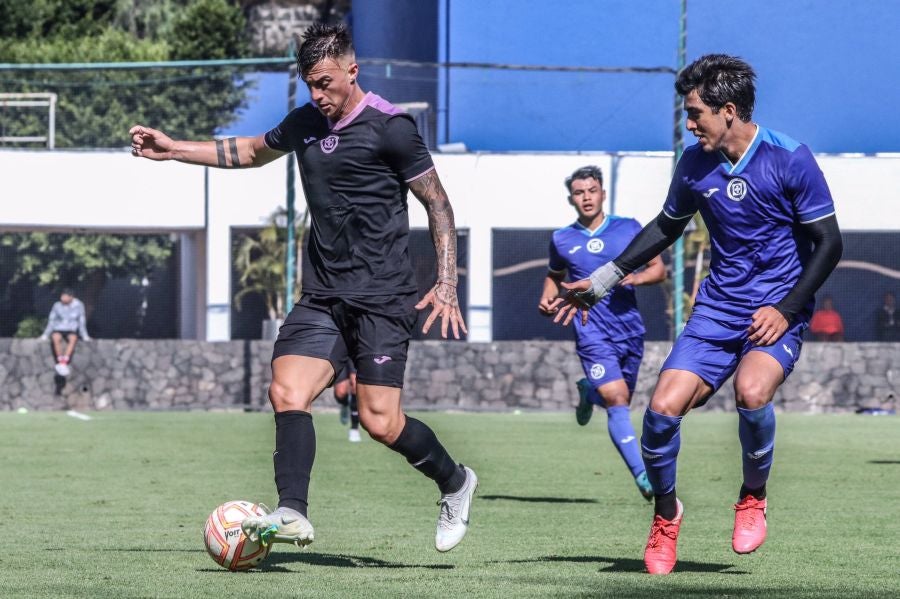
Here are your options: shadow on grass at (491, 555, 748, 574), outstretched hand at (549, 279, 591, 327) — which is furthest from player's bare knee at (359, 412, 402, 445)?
outstretched hand at (549, 279, 591, 327)

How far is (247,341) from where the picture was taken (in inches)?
947

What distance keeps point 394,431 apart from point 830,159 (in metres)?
17.9

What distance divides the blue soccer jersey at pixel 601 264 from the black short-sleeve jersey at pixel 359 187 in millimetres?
3977

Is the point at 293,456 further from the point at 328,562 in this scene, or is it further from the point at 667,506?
the point at 667,506

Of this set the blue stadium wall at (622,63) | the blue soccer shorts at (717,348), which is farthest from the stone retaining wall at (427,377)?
the blue soccer shorts at (717,348)

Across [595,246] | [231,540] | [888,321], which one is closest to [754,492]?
[231,540]

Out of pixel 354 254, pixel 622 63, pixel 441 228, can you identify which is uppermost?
pixel 622 63

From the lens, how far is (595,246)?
11.0 metres

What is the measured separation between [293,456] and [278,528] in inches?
18.0

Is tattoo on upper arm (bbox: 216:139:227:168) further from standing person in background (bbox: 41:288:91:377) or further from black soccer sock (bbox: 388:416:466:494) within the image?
standing person in background (bbox: 41:288:91:377)

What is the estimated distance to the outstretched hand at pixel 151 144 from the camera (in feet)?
24.0

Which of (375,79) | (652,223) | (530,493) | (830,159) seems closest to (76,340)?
(375,79)

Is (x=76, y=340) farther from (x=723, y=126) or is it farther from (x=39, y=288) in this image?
(x=723, y=126)

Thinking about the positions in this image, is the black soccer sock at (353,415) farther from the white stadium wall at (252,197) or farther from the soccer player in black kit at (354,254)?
the soccer player in black kit at (354,254)
